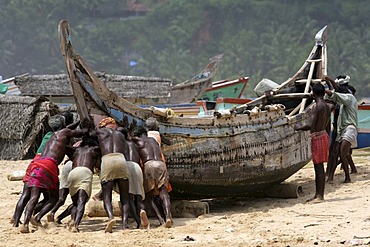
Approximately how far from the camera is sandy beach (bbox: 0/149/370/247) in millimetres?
8016

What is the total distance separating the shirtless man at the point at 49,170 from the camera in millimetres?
9133

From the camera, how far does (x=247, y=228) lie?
28.9ft

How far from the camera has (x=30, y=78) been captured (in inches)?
870

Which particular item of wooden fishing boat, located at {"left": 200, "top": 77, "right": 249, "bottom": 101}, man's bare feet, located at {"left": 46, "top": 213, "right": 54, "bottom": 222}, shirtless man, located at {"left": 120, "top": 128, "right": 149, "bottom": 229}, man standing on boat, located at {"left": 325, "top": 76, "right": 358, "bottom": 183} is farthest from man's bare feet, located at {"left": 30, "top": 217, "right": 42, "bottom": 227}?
wooden fishing boat, located at {"left": 200, "top": 77, "right": 249, "bottom": 101}

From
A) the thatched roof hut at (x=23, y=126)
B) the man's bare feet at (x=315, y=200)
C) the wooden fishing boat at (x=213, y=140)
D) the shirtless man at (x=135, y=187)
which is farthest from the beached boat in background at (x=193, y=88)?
the shirtless man at (x=135, y=187)

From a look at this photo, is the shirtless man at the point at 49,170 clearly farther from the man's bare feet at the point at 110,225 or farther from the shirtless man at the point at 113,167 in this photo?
the man's bare feet at the point at 110,225

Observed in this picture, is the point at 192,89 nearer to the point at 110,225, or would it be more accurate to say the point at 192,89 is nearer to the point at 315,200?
the point at 315,200

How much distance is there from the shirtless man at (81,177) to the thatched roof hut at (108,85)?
12.8 meters

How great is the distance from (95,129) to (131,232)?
143 centimetres

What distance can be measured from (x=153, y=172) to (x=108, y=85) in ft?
44.5

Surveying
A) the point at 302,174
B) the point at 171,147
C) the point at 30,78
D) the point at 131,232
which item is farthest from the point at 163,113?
the point at 30,78

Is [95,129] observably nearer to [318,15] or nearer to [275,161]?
[275,161]

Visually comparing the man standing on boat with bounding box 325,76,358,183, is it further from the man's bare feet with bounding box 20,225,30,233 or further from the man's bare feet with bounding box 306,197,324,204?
the man's bare feet with bounding box 20,225,30,233

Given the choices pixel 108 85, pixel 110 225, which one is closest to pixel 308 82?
pixel 110 225
